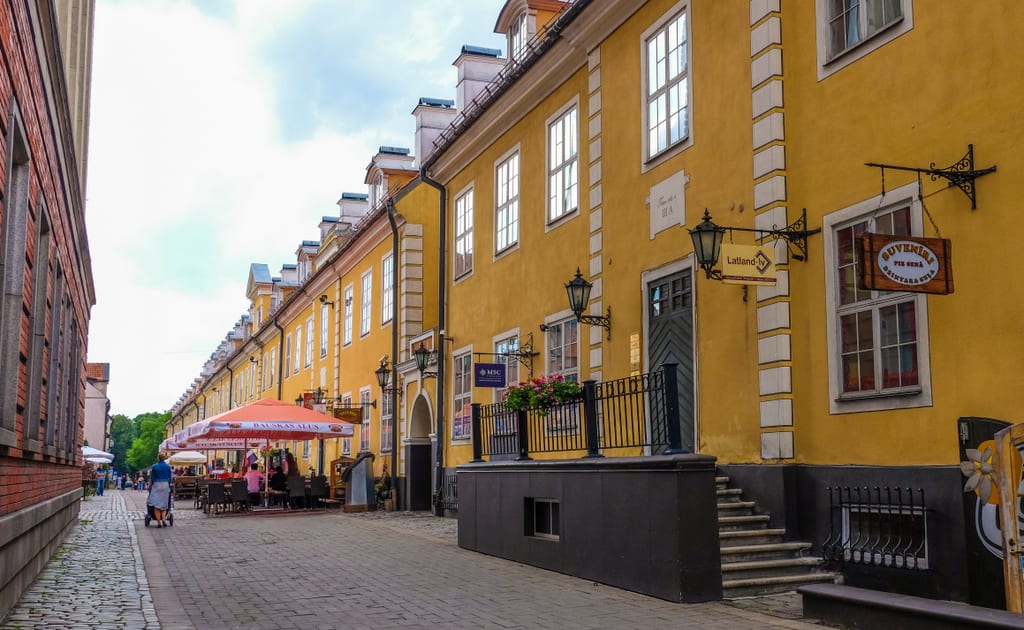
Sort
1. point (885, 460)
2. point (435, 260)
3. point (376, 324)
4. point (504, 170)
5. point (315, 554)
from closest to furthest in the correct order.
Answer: point (885, 460)
point (315, 554)
point (504, 170)
point (435, 260)
point (376, 324)

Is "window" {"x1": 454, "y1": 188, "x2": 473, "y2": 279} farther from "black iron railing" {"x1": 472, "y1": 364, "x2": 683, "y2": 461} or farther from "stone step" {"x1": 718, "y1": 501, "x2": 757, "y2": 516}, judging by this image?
"stone step" {"x1": 718, "y1": 501, "x2": 757, "y2": 516}

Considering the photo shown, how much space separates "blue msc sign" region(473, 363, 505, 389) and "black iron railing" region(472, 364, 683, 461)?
2489 mm

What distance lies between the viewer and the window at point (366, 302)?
28.7 meters

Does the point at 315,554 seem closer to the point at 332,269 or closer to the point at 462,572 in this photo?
the point at 462,572

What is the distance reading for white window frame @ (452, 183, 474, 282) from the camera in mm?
20953

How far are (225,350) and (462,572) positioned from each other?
2632 inches

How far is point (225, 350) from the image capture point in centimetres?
7525

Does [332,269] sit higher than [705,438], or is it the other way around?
[332,269]

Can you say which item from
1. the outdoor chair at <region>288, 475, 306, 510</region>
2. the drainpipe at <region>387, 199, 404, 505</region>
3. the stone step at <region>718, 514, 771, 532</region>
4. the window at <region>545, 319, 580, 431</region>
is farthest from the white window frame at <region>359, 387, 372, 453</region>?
the stone step at <region>718, 514, 771, 532</region>

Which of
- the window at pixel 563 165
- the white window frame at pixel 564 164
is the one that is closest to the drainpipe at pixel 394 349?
the white window frame at pixel 564 164

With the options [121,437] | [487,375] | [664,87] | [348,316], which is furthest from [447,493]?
[121,437]

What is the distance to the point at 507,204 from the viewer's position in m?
19.0

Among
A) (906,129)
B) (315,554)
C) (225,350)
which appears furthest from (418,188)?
(225,350)

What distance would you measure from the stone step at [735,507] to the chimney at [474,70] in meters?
14.2
